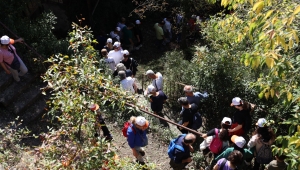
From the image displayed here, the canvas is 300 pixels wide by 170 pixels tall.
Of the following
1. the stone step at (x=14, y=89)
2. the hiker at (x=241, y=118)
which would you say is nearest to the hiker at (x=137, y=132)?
the hiker at (x=241, y=118)

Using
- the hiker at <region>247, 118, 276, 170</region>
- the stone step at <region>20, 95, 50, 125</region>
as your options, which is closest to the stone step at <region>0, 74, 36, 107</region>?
the stone step at <region>20, 95, 50, 125</region>

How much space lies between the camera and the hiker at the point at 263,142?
657 centimetres

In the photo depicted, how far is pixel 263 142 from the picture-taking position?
6629 millimetres

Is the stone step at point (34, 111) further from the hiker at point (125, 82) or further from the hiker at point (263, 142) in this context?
the hiker at point (263, 142)

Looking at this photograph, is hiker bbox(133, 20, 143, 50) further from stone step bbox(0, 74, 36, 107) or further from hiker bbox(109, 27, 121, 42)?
stone step bbox(0, 74, 36, 107)

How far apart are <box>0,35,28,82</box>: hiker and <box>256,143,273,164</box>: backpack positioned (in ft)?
18.7

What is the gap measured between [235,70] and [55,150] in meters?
5.21

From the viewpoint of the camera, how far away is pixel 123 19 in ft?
45.0

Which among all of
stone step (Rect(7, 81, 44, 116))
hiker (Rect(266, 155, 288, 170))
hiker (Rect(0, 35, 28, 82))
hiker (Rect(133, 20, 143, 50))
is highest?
hiker (Rect(0, 35, 28, 82))

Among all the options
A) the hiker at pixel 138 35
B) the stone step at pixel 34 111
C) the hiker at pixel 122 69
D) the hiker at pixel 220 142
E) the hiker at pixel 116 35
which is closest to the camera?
the hiker at pixel 220 142

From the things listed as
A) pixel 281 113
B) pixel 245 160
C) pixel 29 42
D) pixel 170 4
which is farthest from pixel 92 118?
pixel 170 4

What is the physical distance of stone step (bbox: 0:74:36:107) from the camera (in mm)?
7854

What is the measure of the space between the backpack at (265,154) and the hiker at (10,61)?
570 cm

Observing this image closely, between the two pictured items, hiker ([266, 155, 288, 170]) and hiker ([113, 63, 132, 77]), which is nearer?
hiker ([266, 155, 288, 170])
